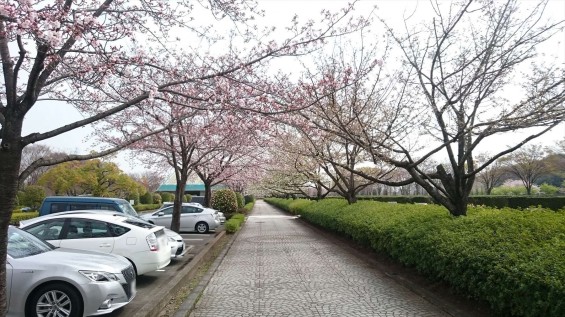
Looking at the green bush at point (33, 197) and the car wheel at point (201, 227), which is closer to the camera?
the car wheel at point (201, 227)

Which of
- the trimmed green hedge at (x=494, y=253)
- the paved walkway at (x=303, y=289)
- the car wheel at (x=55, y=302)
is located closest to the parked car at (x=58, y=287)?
the car wheel at (x=55, y=302)

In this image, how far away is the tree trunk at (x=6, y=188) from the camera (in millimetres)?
4090

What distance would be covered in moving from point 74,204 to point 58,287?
7506mm

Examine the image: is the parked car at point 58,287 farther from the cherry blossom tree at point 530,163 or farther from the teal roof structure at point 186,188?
the teal roof structure at point 186,188

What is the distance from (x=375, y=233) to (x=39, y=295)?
8.10 m

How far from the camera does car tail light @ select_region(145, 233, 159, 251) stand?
8.41 meters

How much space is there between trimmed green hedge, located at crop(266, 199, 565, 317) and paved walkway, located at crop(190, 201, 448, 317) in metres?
0.76

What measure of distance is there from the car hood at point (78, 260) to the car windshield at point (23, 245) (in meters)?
0.15

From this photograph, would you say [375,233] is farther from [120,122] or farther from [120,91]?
[120,122]

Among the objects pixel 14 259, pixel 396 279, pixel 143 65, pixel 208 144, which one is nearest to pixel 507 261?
pixel 396 279

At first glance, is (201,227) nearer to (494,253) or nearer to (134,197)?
(494,253)

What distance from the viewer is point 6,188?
4.11 m

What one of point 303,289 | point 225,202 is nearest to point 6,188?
point 303,289

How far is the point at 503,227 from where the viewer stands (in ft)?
22.2
